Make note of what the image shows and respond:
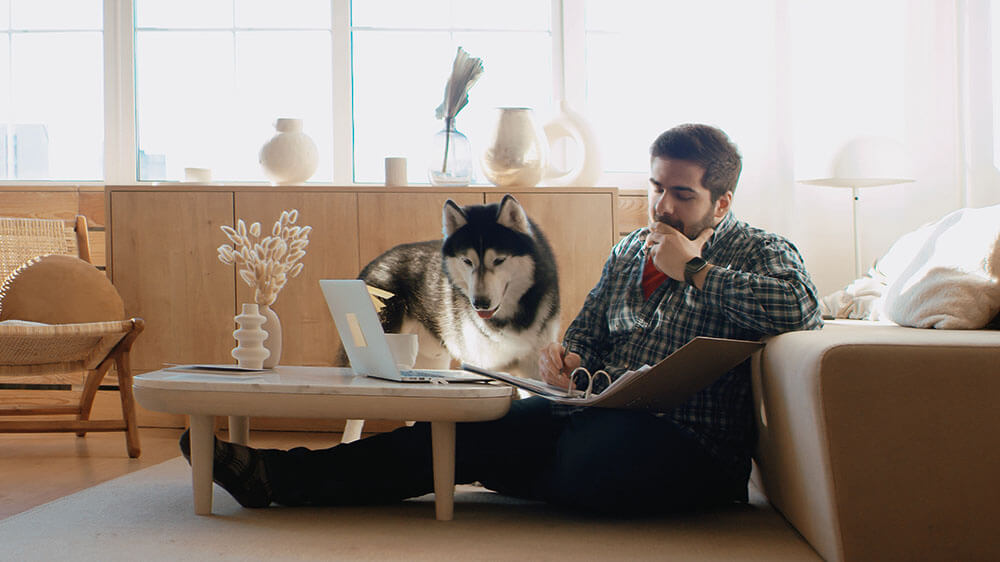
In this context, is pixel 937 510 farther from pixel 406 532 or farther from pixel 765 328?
pixel 406 532

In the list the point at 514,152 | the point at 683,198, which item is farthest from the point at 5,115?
the point at 683,198

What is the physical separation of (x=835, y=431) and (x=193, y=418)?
46.2 inches

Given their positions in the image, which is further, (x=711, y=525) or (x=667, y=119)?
(x=667, y=119)

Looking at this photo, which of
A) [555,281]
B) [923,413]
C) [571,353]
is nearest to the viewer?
[923,413]

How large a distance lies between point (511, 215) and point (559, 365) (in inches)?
28.9

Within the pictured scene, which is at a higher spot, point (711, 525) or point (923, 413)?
point (923, 413)

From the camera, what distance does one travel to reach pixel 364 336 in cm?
178

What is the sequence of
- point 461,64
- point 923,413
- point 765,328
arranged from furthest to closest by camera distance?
point 461,64 < point 765,328 < point 923,413

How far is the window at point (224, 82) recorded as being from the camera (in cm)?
379

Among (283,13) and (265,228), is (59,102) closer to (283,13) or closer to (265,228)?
(283,13)

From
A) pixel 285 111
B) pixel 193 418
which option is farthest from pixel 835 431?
pixel 285 111

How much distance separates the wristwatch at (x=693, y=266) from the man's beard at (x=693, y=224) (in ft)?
0.55

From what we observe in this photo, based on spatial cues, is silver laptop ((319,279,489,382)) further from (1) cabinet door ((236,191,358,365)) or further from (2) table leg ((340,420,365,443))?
(1) cabinet door ((236,191,358,365))

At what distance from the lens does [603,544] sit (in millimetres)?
1538
